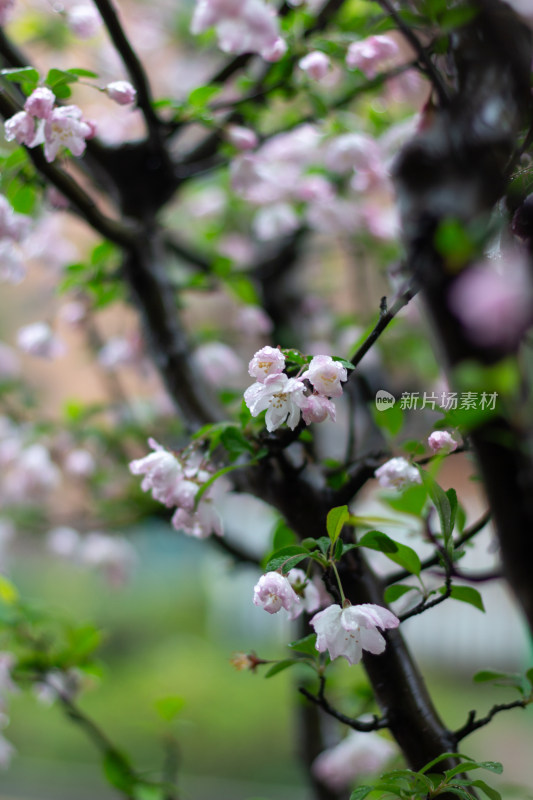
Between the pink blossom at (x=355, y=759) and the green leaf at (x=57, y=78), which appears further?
the pink blossom at (x=355, y=759)

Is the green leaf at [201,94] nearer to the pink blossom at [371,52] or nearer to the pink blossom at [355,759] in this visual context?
the pink blossom at [371,52]

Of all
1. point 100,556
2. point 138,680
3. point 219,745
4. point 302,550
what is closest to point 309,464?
point 302,550

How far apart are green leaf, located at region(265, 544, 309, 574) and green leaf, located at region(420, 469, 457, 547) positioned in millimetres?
69

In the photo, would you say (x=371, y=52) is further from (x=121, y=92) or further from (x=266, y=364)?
(x=266, y=364)

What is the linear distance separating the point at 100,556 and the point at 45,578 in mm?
1415

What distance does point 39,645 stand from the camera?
0.64 meters

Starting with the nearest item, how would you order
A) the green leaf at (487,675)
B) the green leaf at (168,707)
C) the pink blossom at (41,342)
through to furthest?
1. the green leaf at (487,675)
2. the green leaf at (168,707)
3. the pink blossom at (41,342)

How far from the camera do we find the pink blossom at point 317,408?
312 millimetres

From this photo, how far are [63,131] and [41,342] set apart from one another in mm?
450

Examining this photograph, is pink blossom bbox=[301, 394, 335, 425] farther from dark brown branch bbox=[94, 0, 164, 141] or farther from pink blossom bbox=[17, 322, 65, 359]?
pink blossom bbox=[17, 322, 65, 359]

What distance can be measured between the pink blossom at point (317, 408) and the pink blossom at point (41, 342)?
0.58m

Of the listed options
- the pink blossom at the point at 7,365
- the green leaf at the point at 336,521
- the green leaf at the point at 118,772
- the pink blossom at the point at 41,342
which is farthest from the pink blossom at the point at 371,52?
the pink blossom at the point at 7,365

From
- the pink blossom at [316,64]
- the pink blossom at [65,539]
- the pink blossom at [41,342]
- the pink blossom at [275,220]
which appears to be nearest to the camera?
the pink blossom at [316,64]

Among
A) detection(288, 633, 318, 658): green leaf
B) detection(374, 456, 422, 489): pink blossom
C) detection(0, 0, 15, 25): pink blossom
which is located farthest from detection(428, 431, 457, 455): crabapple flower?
detection(0, 0, 15, 25): pink blossom
